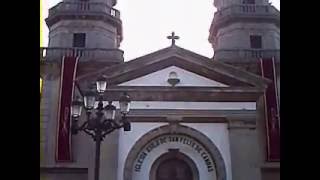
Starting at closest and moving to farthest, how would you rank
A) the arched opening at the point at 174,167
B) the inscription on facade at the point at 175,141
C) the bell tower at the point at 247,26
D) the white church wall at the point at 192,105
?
the inscription on facade at the point at 175,141 < the arched opening at the point at 174,167 < the white church wall at the point at 192,105 < the bell tower at the point at 247,26

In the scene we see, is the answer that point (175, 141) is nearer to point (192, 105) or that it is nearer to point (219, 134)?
point (192, 105)

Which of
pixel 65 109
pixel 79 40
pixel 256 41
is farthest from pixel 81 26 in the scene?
pixel 256 41

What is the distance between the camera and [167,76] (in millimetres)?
18469

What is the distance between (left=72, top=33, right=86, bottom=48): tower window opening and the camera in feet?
82.8

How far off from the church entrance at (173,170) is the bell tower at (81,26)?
812cm

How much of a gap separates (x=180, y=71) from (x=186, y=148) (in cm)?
282

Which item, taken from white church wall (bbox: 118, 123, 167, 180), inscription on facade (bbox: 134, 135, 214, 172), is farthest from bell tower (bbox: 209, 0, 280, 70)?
white church wall (bbox: 118, 123, 167, 180)

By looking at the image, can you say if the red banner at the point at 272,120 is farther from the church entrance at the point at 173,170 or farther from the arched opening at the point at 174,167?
the church entrance at the point at 173,170

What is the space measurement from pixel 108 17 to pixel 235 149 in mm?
10982

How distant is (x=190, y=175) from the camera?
58.9 ft

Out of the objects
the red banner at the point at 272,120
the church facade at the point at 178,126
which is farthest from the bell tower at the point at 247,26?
the red banner at the point at 272,120

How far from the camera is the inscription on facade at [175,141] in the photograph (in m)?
17.4
